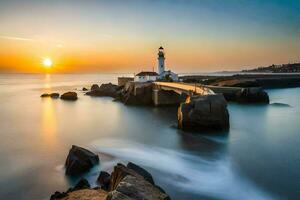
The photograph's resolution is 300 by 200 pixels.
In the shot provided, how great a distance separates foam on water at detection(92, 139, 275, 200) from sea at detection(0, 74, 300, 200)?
0.03 m

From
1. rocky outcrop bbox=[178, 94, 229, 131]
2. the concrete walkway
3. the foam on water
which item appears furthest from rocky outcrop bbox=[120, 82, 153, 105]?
the foam on water

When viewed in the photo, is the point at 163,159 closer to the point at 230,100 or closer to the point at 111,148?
the point at 111,148

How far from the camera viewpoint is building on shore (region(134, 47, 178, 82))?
48.6 metres

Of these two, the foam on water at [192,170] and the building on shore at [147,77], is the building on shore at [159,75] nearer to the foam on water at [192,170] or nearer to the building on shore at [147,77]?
the building on shore at [147,77]

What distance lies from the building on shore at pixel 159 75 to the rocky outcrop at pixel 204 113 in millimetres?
27847

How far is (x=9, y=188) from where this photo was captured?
1074cm

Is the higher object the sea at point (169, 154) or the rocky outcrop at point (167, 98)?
the rocky outcrop at point (167, 98)

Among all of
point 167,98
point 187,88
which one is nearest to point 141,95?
point 167,98

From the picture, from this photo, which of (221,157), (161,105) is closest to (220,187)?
(221,157)

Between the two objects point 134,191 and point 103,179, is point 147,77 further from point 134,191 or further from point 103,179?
point 134,191

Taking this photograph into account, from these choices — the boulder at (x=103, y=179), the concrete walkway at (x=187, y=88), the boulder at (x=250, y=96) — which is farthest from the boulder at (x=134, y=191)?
the boulder at (x=250, y=96)

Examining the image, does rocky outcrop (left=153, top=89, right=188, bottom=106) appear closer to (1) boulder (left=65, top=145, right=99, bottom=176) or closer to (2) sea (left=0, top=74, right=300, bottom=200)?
(2) sea (left=0, top=74, right=300, bottom=200)

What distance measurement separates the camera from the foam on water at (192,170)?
34.2ft

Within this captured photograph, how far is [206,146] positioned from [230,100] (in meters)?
24.0
